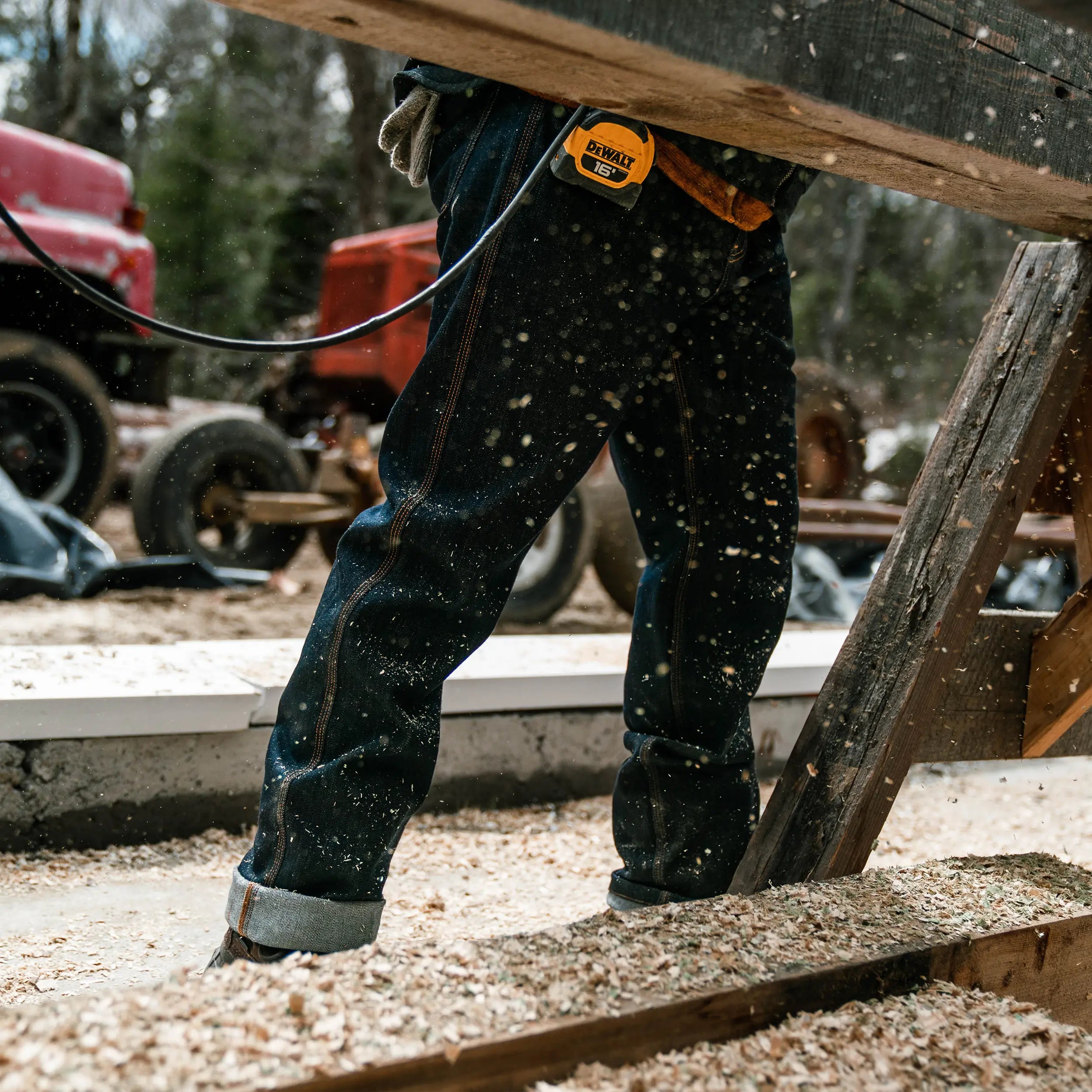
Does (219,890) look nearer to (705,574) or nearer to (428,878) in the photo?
(428,878)

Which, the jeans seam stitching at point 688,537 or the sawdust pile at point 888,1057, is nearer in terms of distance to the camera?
the sawdust pile at point 888,1057

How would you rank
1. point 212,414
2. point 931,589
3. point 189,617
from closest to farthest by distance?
point 931,589, point 189,617, point 212,414

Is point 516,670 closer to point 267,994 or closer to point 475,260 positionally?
point 475,260

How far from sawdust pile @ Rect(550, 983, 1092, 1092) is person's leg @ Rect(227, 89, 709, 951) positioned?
1.32ft

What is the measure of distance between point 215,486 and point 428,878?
3.22 m

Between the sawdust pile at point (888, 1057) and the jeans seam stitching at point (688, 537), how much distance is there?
51 cm

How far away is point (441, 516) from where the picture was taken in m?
1.29

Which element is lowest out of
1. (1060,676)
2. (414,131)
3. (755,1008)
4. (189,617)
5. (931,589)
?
(189,617)

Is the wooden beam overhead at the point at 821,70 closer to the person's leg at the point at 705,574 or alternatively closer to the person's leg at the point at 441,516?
the person's leg at the point at 441,516

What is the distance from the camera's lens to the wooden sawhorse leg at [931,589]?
1496 millimetres

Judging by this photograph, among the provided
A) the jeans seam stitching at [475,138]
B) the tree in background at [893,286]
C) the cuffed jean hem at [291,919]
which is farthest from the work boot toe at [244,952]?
the tree in background at [893,286]

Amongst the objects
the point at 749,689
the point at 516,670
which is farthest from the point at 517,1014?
the point at 516,670

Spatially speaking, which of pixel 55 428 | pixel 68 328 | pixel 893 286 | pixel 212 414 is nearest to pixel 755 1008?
pixel 55 428

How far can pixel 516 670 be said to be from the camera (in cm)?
268
